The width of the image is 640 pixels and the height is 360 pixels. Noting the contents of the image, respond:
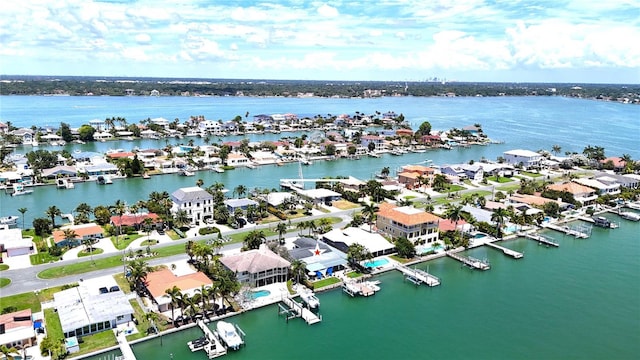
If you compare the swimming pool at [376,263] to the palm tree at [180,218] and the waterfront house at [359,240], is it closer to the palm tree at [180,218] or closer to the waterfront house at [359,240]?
the waterfront house at [359,240]

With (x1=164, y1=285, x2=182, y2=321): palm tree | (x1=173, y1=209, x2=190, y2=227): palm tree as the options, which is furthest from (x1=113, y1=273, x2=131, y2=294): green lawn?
(x1=173, y1=209, x2=190, y2=227): palm tree

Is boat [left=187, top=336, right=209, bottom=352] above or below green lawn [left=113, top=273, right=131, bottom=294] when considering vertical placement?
below

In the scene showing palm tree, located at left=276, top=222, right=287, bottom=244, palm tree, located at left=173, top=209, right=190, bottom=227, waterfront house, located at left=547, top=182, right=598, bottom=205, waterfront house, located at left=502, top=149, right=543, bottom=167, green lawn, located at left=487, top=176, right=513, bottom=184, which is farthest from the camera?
waterfront house, located at left=502, top=149, right=543, bottom=167

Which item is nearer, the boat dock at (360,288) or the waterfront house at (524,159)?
the boat dock at (360,288)

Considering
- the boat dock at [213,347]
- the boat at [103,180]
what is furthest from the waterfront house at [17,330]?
the boat at [103,180]

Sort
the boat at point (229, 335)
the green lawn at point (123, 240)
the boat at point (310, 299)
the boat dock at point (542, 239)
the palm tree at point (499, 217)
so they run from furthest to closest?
the palm tree at point (499, 217)
the boat dock at point (542, 239)
the green lawn at point (123, 240)
the boat at point (310, 299)
the boat at point (229, 335)

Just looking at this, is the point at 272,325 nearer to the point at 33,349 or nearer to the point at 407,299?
the point at 407,299

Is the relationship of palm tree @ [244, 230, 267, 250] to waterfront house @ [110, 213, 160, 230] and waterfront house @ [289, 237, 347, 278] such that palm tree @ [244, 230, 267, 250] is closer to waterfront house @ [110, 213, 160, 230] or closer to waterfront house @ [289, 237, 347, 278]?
waterfront house @ [289, 237, 347, 278]
